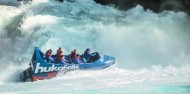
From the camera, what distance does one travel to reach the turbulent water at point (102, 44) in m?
14.5

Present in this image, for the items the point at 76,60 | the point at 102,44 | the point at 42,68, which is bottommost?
the point at 42,68

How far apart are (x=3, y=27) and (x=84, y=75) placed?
9516 millimetres

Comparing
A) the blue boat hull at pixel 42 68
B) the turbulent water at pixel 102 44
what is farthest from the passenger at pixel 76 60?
the turbulent water at pixel 102 44

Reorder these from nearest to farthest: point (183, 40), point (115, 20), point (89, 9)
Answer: point (183, 40) → point (115, 20) → point (89, 9)

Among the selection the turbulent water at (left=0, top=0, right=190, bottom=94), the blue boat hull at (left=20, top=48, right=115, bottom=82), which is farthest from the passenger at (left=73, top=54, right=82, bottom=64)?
the turbulent water at (left=0, top=0, right=190, bottom=94)

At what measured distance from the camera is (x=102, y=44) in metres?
22.0

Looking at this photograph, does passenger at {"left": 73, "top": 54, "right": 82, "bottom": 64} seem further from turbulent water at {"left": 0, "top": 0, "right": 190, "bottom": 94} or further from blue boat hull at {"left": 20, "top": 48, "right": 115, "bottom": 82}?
turbulent water at {"left": 0, "top": 0, "right": 190, "bottom": 94}

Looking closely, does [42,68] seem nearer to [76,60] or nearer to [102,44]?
[76,60]

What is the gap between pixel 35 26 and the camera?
2411cm

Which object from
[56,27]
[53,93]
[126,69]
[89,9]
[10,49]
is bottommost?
[53,93]

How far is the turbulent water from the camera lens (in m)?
14.5

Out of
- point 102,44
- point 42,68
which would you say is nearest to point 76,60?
point 42,68

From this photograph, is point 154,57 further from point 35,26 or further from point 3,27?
point 3,27

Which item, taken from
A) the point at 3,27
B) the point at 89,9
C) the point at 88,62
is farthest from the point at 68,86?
the point at 89,9
